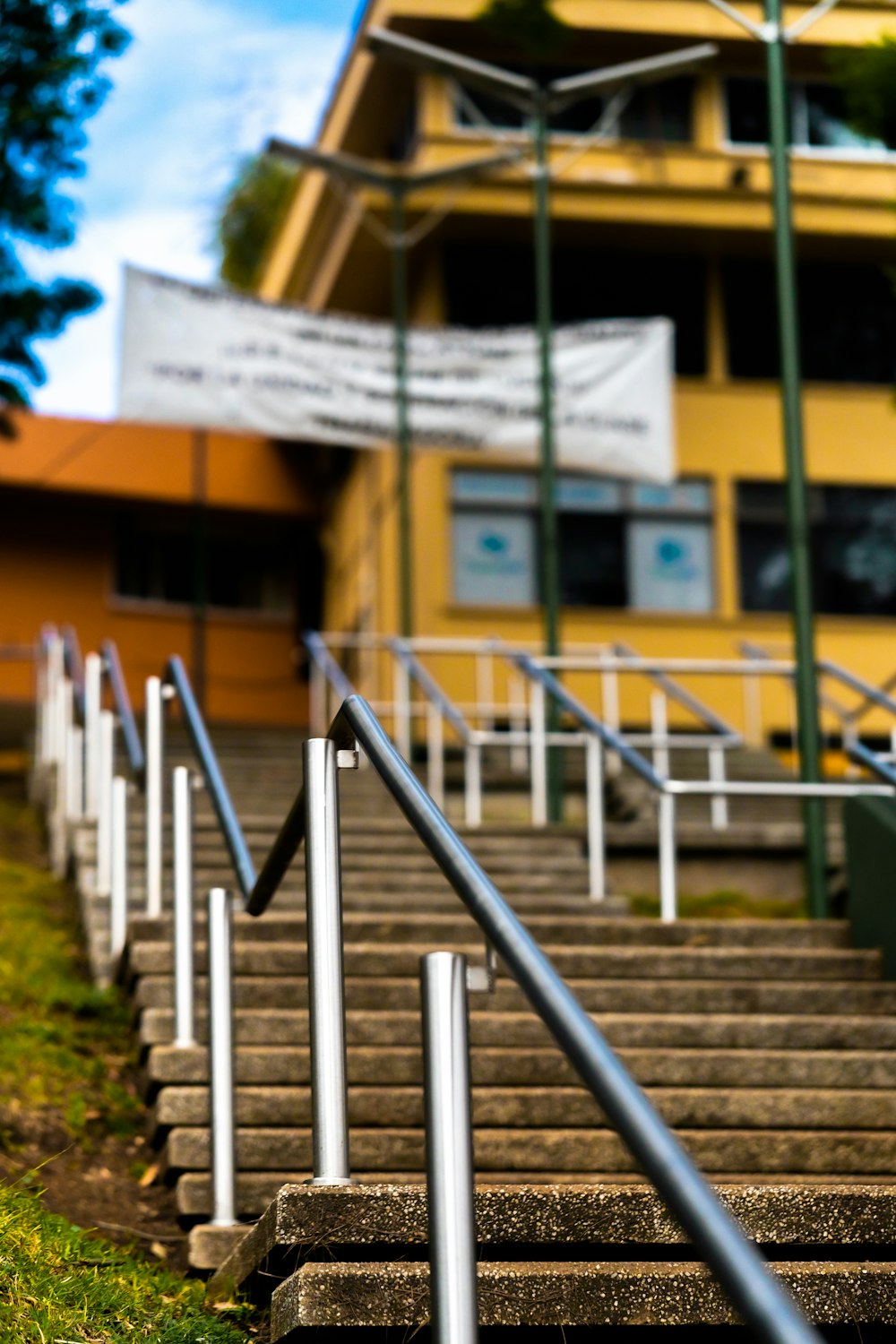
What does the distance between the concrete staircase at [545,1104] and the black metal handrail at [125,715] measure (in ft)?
2.19

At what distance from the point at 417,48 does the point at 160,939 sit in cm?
805

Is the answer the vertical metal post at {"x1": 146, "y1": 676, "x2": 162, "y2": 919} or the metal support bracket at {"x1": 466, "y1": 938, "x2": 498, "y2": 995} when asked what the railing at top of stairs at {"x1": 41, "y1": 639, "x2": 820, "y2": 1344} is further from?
the vertical metal post at {"x1": 146, "y1": 676, "x2": 162, "y2": 919}

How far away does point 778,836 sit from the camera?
10906 millimetres

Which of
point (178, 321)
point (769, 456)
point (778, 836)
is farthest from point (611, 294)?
point (778, 836)

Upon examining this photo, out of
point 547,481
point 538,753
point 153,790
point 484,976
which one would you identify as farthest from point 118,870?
point 547,481

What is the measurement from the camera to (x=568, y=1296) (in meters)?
3.96

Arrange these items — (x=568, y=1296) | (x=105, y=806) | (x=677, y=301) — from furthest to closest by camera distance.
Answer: (x=677, y=301)
(x=105, y=806)
(x=568, y=1296)

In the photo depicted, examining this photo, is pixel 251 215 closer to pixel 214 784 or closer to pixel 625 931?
pixel 625 931

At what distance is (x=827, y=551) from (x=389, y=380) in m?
6.45

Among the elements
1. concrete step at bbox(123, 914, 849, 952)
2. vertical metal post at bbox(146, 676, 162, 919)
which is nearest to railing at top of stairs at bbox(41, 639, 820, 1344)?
vertical metal post at bbox(146, 676, 162, 919)

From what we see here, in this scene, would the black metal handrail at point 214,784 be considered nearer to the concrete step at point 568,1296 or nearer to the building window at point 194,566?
the concrete step at point 568,1296

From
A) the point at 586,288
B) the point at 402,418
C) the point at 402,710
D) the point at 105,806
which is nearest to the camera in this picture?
the point at 105,806

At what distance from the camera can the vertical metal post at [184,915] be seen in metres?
6.18

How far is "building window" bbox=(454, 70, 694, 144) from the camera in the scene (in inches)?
799
